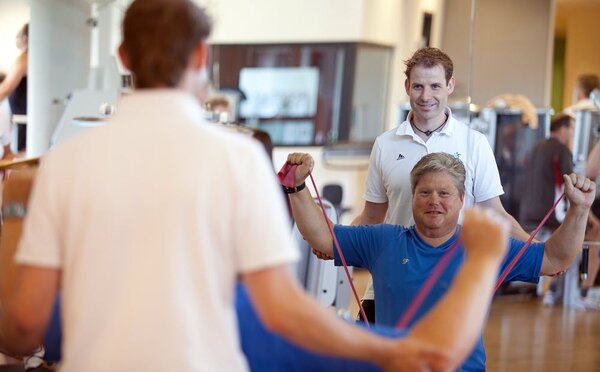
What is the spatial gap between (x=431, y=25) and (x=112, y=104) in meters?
1.32

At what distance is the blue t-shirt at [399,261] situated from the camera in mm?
2779

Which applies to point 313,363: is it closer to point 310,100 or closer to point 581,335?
point 310,100

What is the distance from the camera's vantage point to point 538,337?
21.0 feet

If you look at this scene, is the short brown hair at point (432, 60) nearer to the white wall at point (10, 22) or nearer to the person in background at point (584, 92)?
the person in background at point (584, 92)

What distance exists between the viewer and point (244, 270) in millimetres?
1443

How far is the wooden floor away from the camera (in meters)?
5.53

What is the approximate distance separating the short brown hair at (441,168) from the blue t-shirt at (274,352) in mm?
1072

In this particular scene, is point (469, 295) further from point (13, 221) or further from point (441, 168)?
point (441, 168)

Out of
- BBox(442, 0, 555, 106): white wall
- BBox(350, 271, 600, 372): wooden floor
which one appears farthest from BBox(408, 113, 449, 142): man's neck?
BBox(350, 271, 600, 372): wooden floor

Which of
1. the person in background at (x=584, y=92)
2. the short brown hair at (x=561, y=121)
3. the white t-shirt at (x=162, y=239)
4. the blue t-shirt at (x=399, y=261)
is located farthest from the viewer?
the person in background at (x=584, y=92)

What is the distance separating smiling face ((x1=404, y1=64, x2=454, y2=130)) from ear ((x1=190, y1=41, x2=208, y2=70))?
5.59ft

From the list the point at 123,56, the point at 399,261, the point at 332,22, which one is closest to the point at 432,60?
the point at 399,261

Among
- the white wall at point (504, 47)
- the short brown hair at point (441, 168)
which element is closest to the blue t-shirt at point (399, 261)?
the short brown hair at point (441, 168)

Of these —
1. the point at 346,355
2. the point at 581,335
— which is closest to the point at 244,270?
the point at 346,355
